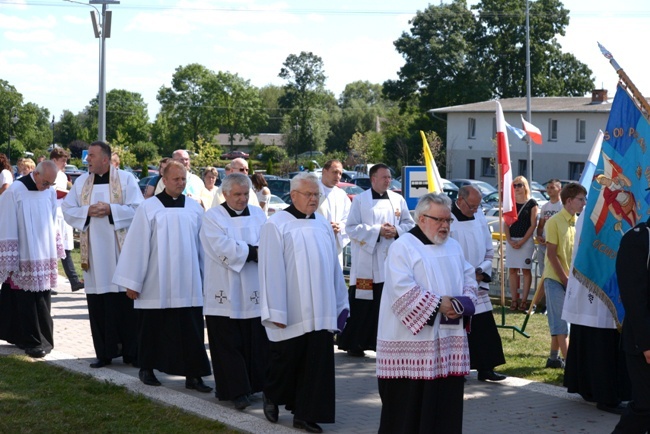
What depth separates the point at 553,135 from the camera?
57844 mm

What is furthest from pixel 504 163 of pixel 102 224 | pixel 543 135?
pixel 543 135

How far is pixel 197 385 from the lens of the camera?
8.65 m

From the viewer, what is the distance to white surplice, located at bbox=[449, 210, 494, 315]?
9016mm

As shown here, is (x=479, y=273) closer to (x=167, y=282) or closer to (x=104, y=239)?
(x=167, y=282)

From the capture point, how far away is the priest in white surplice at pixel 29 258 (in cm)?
1018

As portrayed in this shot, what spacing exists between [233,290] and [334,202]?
3543 mm

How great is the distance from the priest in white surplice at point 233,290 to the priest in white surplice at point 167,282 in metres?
0.53

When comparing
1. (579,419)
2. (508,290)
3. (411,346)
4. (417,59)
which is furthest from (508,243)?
(417,59)

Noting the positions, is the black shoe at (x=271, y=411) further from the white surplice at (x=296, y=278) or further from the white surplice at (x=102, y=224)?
the white surplice at (x=102, y=224)

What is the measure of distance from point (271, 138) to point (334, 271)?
116m

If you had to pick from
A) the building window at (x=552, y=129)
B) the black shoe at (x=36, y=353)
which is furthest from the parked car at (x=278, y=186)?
the black shoe at (x=36, y=353)

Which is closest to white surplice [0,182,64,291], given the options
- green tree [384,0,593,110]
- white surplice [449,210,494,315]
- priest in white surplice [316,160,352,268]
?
priest in white surplice [316,160,352,268]

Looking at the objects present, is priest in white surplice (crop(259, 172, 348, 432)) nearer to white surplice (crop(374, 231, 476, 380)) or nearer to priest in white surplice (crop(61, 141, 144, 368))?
white surplice (crop(374, 231, 476, 380))

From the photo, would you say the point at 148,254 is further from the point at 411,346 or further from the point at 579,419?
the point at 579,419
